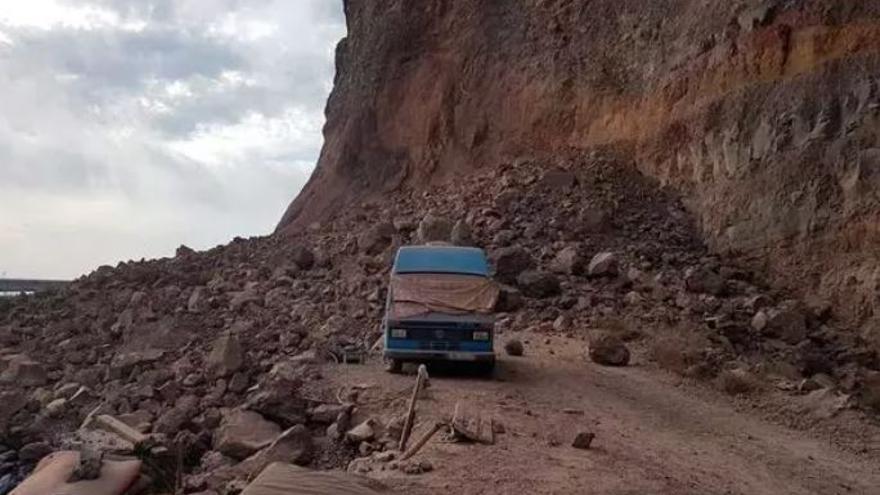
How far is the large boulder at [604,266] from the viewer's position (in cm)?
2233

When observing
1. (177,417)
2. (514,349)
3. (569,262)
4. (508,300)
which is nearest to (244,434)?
(177,417)

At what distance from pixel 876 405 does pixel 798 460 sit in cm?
410

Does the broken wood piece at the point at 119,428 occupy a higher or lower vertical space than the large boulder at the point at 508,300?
lower

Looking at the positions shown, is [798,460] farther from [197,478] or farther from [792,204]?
[792,204]

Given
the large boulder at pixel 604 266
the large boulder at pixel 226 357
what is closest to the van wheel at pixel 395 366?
the large boulder at pixel 226 357

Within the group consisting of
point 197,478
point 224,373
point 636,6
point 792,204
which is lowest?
point 197,478

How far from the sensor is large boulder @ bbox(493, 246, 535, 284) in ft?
74.3

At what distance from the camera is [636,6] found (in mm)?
29297

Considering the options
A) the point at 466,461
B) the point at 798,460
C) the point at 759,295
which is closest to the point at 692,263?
the point at 759,295

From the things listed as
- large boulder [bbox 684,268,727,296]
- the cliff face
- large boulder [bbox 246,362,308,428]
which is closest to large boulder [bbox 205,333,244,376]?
large boulder [bbox 246,362,308,428]

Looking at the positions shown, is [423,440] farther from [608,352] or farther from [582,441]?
[608,352]

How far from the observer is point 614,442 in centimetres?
1216

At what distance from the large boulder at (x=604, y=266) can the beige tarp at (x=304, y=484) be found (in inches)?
569

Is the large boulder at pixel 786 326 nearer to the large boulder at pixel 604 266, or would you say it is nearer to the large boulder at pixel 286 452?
the large boulder at pixel 604 266
